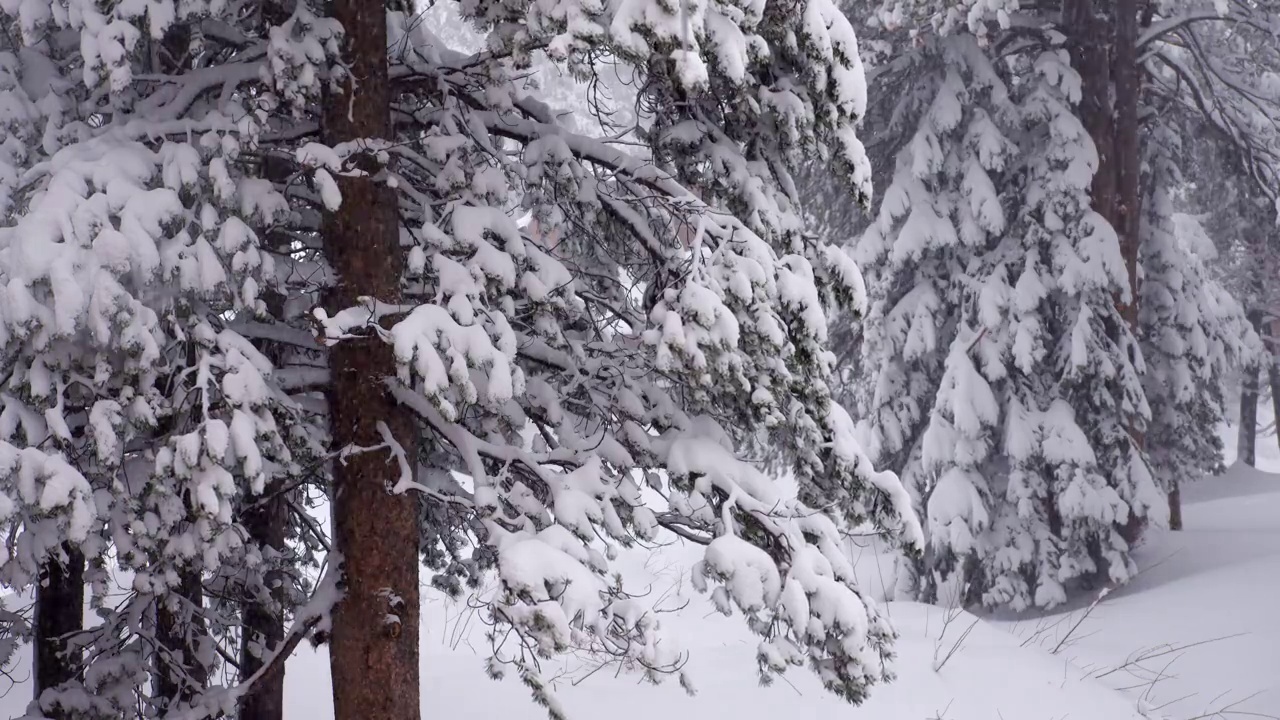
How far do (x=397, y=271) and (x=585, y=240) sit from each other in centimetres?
163

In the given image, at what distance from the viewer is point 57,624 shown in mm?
6191

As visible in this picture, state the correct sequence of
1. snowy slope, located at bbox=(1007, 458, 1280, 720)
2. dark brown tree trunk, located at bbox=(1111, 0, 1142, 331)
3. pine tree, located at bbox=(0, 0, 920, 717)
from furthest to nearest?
dark brown tree trunk, located at bbox=(1111, 0, 1142, 331)
snowy slope, located at bbox=(1007, 458, 1280, 720)
pine tree, located at bbox=(0, 0, 920, 717)

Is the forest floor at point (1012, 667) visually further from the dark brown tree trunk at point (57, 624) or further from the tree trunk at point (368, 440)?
the dark brown tree trunk at point (57, 624)

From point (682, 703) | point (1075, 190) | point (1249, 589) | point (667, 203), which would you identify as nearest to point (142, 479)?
point (667, 203)

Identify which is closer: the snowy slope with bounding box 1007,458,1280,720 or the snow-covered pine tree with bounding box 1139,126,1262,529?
the snowy slope with bounding box 1007,458,1280,720

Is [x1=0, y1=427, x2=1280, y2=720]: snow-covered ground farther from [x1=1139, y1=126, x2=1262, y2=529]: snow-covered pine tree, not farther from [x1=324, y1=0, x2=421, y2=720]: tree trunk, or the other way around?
[x1=324, y1=0, x2=421, y2=720]: tree trunk

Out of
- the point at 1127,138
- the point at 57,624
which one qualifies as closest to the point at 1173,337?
the point at 1127,138

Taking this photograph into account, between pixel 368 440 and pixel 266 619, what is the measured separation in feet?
8.08

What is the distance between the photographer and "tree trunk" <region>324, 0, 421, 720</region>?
4.71m

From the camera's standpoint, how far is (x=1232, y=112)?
13.4 metres

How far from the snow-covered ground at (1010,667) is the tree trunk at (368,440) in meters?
3.53

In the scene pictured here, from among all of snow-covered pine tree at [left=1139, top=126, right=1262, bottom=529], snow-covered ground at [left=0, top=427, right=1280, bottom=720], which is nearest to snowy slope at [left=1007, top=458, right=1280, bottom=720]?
snow-covered ground at [left=0, top=427, right=1280, bottom=720]

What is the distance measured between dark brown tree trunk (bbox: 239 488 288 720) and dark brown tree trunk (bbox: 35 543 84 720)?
92cm

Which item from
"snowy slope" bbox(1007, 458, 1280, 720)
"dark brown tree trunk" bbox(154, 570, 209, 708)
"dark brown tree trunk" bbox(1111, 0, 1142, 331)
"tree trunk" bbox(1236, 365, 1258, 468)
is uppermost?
"dark brown tree trunk" bbox(1111, 0, 1142, 331)
